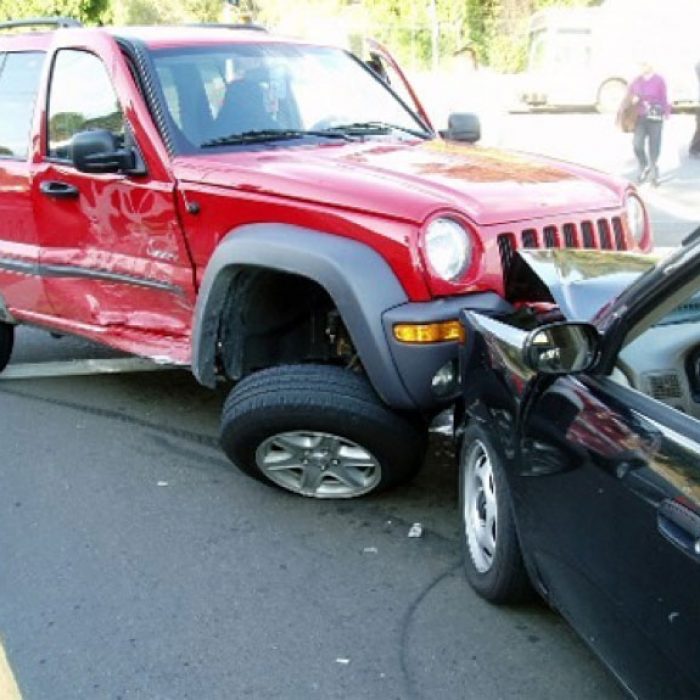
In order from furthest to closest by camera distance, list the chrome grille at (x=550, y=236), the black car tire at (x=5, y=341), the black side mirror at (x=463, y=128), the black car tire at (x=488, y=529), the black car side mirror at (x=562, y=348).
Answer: the black car tire at (x=5, y=341) → the black side mirror at (x=463, y=128) → the chrome grille at (x=550, y=236) → the black car tire at (x=488, y=529) → the black car side mirror at (x=562, y=348)

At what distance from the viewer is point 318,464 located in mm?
4133

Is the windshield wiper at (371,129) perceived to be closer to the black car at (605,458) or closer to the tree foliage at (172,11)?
the black car at (605,458)

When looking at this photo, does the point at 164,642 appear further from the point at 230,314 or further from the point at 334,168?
the point at 334,168

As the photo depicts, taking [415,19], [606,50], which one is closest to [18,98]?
[606,50]

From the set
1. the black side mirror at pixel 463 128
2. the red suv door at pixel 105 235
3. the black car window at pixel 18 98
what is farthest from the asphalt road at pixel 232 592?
the black side mirror at pixel 463 128

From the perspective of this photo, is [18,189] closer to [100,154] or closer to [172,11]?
[100,154]

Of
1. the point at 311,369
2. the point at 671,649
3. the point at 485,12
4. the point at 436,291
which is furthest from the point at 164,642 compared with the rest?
the point at 485,12

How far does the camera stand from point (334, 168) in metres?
4.10

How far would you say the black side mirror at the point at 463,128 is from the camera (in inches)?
224

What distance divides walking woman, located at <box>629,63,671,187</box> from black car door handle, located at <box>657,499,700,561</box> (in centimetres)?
1233

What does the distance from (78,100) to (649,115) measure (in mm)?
10245

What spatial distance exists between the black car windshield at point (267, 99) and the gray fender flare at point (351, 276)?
0.87m

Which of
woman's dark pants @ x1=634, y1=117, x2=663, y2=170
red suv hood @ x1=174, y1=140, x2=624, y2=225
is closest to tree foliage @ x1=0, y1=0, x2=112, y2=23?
woman's dark pants @ x1=634, y1=117, x2=663, y2=170

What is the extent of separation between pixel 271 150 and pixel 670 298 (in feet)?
8.50
